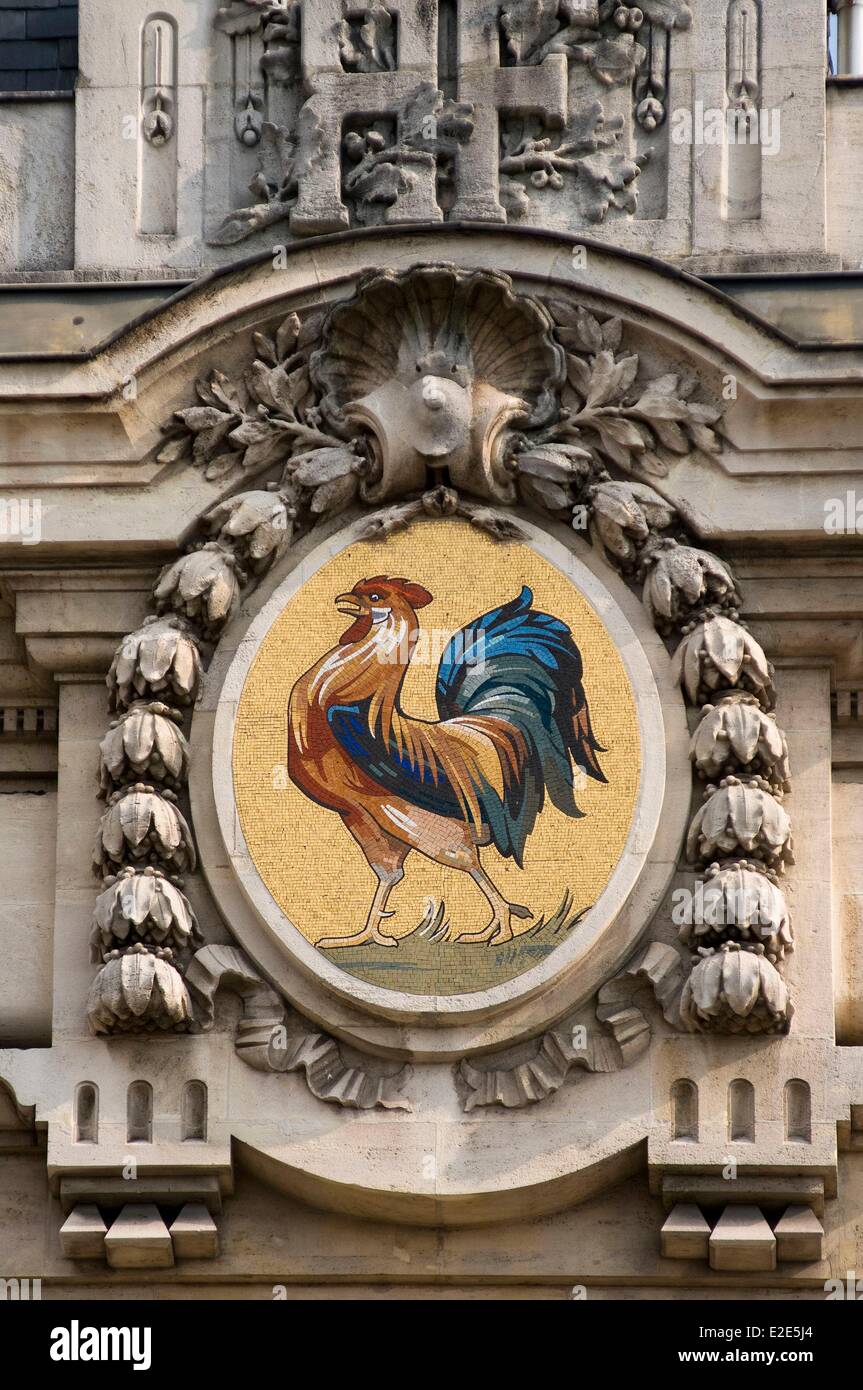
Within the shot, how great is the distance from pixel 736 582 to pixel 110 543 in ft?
7.67

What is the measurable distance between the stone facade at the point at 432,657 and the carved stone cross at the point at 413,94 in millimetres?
20

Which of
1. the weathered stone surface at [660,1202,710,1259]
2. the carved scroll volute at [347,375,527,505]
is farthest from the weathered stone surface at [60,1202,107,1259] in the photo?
the carved scroll volute at [347,375,527,505]

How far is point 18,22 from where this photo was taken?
17.8 m

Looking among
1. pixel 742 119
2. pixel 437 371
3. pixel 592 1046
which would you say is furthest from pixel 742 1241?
pixel 742 119

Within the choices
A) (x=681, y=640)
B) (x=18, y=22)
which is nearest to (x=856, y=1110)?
(x=681, y=640)

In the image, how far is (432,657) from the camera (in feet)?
53.4

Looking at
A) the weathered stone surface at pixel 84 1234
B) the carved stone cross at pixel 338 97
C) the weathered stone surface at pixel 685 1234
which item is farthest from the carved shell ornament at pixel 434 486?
the weathered stone surface at pixel 685 1234

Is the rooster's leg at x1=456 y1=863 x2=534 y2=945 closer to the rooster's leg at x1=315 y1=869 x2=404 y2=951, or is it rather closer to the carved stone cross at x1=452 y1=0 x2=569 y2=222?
the rooster's leg at x1=315 y1=869 x2=404 y2=951

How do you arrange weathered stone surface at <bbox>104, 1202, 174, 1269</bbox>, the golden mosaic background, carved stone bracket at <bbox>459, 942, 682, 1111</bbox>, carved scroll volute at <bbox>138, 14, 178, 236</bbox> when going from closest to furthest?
weathered stone surface at <bbox>104, 1202, 174, 1269</bbox>, carved stone bracket at <bbox>459, 942, 682, 1111</bbox>, the golden mosaic background, carved scroll volute at <bbox>138, 14, 178, 236</bbox>

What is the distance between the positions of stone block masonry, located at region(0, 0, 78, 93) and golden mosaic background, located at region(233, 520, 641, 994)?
2582mm

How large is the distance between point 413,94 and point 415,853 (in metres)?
3.01

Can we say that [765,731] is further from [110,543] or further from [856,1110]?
[110,543]

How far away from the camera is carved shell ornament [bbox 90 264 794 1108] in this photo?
1590 centimetres

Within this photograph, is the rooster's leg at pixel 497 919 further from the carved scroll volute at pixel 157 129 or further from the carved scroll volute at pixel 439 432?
the carved scroll volute at pixel 157 129
